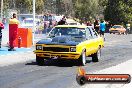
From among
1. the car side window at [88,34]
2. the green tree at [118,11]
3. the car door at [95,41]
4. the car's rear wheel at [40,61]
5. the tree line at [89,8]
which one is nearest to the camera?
the car's rear wheel at [40,61]

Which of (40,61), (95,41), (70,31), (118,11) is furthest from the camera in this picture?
(118,11)

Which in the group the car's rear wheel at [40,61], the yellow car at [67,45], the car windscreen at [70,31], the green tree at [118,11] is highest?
the green tree at [118,11]

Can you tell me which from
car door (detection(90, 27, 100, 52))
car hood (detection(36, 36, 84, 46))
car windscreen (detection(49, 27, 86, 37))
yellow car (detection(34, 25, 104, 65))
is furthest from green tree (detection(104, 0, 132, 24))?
car hood (detection(36, 36, 84, 46))

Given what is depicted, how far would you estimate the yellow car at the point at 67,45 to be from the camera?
48.6ft

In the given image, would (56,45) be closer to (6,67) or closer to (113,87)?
(6,67)

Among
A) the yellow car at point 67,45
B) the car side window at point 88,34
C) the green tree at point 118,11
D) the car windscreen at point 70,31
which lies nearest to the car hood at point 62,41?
the yellow car at point 67,45

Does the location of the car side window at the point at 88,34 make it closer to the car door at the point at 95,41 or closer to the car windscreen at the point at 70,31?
the car windscreen at the point at 70,31

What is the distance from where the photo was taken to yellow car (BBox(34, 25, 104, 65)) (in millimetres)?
14820

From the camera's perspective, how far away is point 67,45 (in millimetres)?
14789

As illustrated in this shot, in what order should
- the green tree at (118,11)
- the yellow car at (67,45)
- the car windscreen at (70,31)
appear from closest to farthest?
the yellow car at (67,45) → the car windscreen at (70,31) → the green tree at (118,11)

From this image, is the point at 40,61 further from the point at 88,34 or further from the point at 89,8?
the point at 89,8

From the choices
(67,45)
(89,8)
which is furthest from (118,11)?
(67,45)

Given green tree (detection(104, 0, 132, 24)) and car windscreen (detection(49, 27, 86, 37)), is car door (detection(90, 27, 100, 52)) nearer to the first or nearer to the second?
car windscreen (detection(49, 27, 86, 37))

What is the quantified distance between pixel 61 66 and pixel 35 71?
6.76 ft
